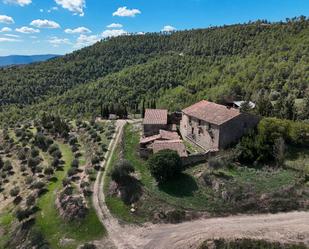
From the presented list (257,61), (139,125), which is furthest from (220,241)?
(257,61)

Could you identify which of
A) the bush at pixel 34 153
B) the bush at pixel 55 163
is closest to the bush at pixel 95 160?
the bush at pixel 55 163

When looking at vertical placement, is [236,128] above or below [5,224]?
above

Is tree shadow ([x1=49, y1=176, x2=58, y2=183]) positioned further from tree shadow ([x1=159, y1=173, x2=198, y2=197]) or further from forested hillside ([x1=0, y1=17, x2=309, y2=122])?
forested hillside ([x1=0, y1=17, x2=309, y2=122])

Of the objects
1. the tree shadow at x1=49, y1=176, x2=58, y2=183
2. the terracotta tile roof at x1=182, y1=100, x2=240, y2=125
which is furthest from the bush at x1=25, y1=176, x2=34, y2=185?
the terracotta tile roof at x1=182, y1=100, x2=240, y2=125

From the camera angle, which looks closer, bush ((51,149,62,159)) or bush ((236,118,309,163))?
bush ((236,118,309,163))

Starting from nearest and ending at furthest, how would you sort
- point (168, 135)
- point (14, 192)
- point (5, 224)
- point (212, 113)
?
point (5, 224) → point (14, 192) → point (212, 113) → point (168, 135)

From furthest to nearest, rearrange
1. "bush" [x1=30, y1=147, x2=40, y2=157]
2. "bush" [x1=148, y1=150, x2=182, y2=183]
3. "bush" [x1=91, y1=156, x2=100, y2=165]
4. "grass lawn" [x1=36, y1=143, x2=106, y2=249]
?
"bush" [x1=30, y1=147, x2=40, y2=157]
"bush" [x1=91, y1=156, x2=100, y2=165]
"bush" [x1=148, y1=150, x2=182, y2=183]
"grass lawn" [x1=36, y1=143, x2=106, y2=249]

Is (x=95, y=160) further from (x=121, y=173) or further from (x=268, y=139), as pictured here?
(x=268, y=139)

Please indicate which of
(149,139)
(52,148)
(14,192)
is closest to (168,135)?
(149,139)
